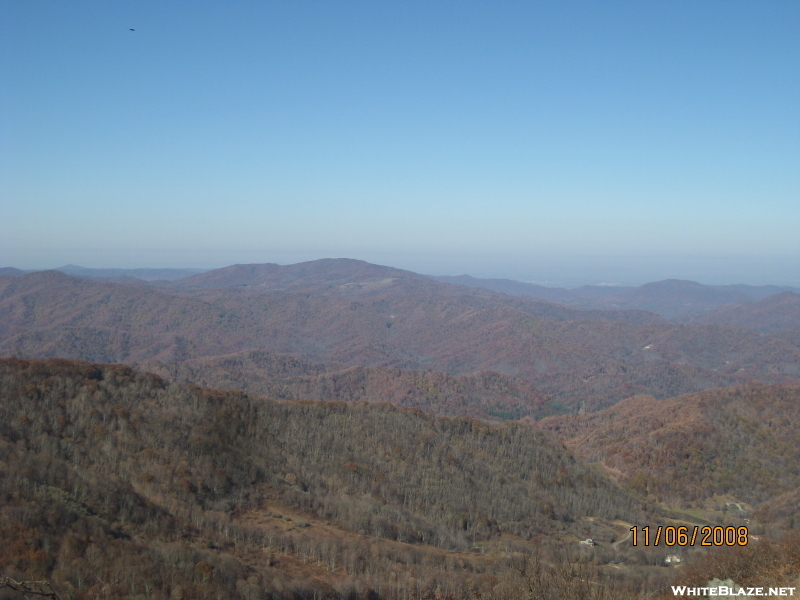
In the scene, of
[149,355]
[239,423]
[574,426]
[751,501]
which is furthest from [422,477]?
[149,355]

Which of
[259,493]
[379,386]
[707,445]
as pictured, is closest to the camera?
[259,493]

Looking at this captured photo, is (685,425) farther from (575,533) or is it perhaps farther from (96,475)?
(96,475)

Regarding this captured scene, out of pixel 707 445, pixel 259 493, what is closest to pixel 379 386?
pixel 707 445

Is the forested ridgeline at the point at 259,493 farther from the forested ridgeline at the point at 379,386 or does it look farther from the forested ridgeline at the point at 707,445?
the forested ridgeline at the point at 379,386

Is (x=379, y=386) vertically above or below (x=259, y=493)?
below

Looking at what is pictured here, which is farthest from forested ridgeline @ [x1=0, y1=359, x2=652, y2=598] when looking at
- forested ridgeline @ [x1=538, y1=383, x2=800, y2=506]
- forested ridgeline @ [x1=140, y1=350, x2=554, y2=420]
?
forested ridgeline @ [x1=140, y1=350, x2=554, y2=420]

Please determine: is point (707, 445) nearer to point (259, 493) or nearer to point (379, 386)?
point (259, 493)

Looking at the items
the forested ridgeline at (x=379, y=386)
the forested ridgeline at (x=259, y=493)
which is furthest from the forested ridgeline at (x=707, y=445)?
the forested ridgeline at (x=379, y=386)
